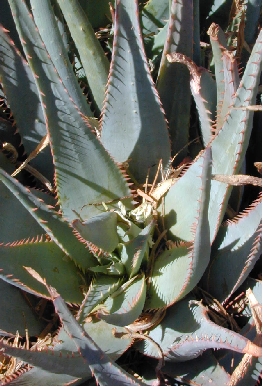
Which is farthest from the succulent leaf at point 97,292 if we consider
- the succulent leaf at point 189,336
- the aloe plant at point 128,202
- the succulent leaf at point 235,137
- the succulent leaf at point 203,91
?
the succulent leaf at point 203,91

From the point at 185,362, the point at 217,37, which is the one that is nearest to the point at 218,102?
the point at 217,37

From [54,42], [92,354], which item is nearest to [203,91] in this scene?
[54,42]

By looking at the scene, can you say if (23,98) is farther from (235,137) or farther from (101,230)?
(235,137)

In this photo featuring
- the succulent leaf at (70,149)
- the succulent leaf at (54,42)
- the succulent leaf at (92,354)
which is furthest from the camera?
the succulent leaf at (54,42)

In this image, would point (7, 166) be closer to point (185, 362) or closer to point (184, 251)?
point (184, 251)

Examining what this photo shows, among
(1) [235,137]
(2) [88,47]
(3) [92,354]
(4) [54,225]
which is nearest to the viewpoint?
(3) [92,354]

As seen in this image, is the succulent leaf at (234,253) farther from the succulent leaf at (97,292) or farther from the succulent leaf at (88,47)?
the succulent leaf at (88,47)

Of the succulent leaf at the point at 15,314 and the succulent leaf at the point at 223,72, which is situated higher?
the succulent leaf at the point at 223,72
